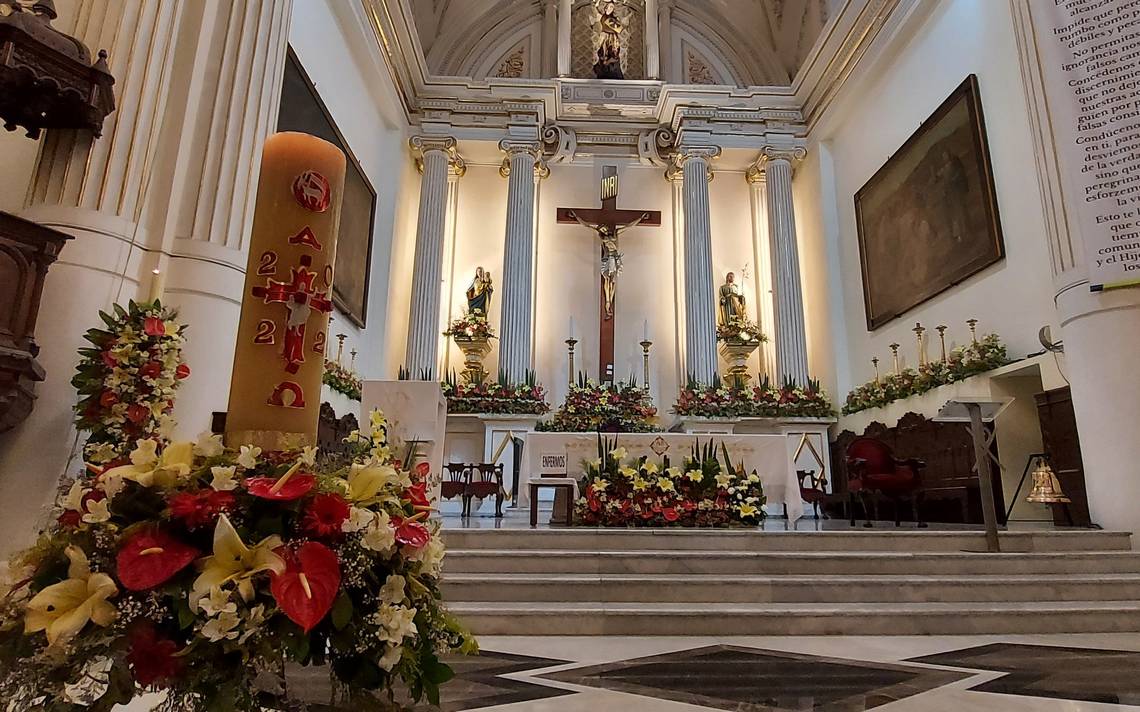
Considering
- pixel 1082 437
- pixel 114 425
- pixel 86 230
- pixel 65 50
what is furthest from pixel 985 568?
pixel 65 50

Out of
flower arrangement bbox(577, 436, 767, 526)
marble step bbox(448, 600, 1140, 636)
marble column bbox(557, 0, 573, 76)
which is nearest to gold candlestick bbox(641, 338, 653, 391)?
flower arrangement bbox(577, 436, 767, 526)

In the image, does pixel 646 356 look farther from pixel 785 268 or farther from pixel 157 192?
pixel 157 192

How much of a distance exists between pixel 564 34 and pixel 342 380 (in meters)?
8.58

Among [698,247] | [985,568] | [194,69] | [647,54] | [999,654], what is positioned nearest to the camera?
[999,654]

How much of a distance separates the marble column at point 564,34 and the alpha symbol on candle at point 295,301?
12.6 meters

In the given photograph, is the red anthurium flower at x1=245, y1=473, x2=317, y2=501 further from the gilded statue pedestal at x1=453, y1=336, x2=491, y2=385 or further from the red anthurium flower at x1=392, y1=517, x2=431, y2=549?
the gilded statue pedestal at x1=453, y1=336, x2=491, y2=385

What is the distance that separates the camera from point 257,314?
1.15m

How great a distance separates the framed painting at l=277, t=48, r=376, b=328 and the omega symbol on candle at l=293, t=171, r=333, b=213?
6.16 meters

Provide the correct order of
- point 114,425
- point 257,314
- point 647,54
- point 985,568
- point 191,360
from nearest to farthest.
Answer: point 257,314 < point 114,425 < point 985,568 < point 191,360 < point 647,54

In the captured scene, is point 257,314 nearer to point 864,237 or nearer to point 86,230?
point 86,230

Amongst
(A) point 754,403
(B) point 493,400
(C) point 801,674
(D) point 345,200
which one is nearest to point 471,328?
(B) point 493,400

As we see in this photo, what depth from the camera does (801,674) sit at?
241cm

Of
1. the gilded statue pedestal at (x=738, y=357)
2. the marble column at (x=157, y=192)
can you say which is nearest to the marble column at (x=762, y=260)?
the gilded statue pedestal at (x=738, y=357)

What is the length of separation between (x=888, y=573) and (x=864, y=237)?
6887mm
